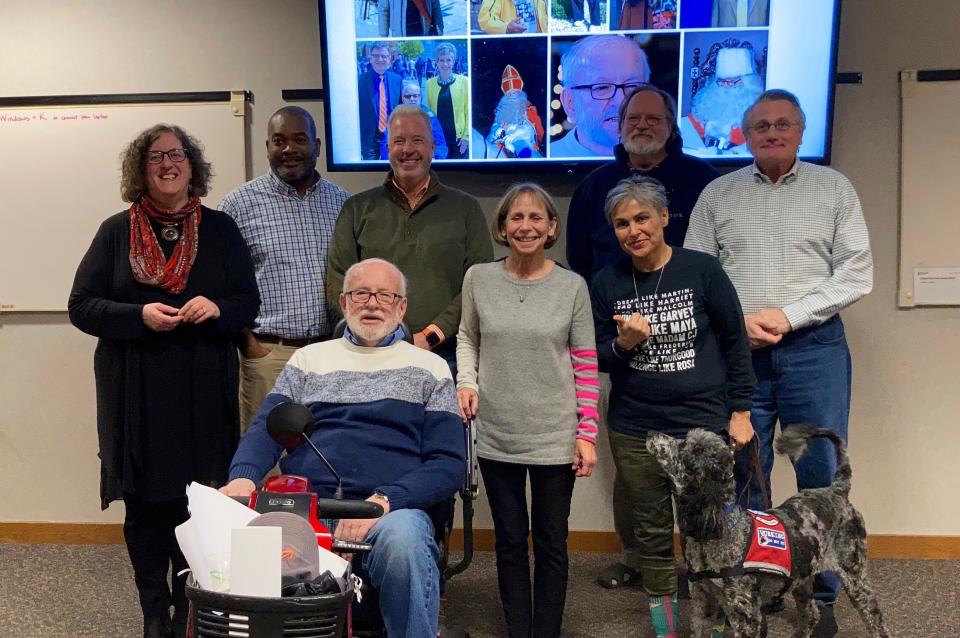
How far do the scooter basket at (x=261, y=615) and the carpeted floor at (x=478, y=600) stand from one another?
151cm

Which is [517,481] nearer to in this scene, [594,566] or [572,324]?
[572,324]

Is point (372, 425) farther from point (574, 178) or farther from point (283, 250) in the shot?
point (574, 178)

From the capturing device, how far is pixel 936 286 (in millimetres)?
3455

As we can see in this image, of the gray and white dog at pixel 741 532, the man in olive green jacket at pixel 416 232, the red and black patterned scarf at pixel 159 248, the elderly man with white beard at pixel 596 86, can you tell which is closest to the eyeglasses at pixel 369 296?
the man in olive green jacket at pixel 416 232

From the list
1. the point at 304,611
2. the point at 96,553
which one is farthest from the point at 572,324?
the point at 96,553

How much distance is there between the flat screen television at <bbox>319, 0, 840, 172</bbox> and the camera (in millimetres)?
3201

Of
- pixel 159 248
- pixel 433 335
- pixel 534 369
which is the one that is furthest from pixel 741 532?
pixel 159 248

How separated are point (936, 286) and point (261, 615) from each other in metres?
3.07

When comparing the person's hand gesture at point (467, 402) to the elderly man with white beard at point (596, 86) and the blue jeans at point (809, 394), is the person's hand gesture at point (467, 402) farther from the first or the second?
the elderly man with white beard at point (596, 86)

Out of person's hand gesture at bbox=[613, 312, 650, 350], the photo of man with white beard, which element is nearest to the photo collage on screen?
the photo of man with white beard

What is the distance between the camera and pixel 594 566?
352 cm

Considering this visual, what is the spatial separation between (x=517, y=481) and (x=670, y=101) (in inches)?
56.8

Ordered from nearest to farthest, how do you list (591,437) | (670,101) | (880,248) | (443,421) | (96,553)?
(443,421)
(591,437)
(670,101)
(880,248)
(96,553)

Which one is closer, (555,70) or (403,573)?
(403,573)
